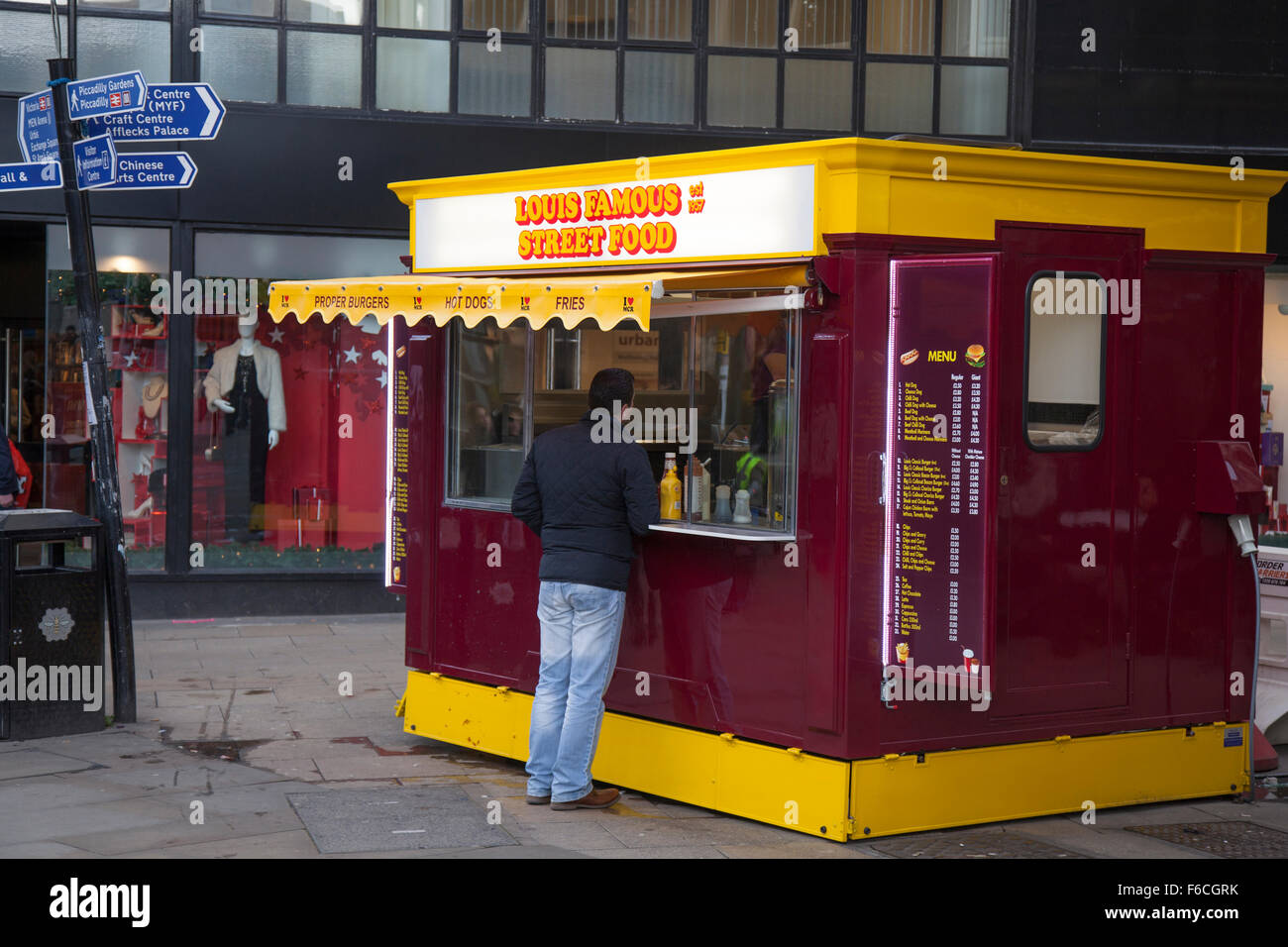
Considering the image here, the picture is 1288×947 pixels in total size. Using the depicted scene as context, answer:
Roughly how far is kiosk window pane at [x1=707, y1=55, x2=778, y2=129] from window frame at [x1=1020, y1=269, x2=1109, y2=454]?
22.2ft

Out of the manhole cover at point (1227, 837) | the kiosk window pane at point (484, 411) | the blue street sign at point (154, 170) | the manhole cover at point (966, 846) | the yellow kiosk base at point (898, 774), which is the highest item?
the blue street sign at point (154, 170)

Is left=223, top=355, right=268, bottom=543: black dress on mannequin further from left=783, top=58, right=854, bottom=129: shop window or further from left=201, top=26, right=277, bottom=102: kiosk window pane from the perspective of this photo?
left=783, top=58, right=854, bottom=129: shop window

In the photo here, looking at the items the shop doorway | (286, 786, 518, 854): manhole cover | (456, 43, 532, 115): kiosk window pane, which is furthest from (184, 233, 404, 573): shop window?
(286, 786, 518, 854): manhole cover

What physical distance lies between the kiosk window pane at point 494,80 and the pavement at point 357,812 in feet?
18.3

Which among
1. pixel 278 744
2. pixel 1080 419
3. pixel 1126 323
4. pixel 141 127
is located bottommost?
pixel 278 744

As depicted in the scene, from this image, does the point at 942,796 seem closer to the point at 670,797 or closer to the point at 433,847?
the point at 670,797

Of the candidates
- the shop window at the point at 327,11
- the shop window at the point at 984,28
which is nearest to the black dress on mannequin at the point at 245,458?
the shop window at the point at 327,11

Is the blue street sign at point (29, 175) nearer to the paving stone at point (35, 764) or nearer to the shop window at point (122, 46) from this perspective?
the paving stone at point (35, 764)

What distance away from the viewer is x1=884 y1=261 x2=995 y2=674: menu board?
20.5 ft

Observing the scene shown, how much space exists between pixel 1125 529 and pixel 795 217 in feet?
6.78

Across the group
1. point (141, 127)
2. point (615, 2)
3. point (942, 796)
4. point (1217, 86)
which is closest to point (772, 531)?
point (942, 796)

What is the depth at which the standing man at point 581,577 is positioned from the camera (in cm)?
670

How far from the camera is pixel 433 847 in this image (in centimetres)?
606

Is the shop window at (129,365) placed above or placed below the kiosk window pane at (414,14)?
below
